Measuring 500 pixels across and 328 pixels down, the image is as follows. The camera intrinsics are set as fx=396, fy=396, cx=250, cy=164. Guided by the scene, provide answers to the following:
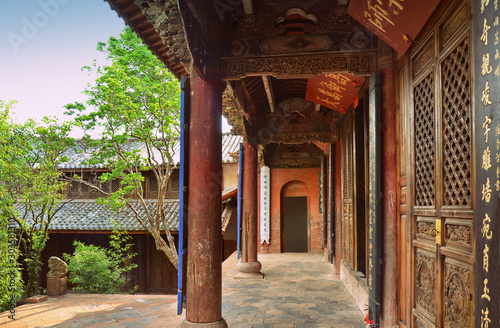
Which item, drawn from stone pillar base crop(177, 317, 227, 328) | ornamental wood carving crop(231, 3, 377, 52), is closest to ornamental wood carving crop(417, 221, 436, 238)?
ornamental wood carving crop(231, 3, 377, 52)

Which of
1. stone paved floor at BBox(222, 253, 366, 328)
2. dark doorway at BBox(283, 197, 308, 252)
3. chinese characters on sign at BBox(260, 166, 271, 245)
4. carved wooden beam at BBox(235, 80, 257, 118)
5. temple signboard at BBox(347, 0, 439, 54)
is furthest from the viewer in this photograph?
dark doorway at BBox(283, 197, 308, 252)

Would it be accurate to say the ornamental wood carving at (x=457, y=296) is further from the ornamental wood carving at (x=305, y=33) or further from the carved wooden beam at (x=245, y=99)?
the carved wooden beam at (x=245, y=99)

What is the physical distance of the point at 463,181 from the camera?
8.64 ft

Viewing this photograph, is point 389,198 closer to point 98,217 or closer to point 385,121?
point 385,121

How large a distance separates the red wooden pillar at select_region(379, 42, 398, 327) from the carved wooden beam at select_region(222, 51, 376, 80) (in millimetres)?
307

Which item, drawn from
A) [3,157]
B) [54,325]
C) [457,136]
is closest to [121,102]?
[3,157]

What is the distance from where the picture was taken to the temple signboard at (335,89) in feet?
Result: 19.2

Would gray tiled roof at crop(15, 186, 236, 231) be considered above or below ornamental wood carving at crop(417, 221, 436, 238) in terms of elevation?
below

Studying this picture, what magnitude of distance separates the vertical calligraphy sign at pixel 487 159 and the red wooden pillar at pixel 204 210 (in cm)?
282

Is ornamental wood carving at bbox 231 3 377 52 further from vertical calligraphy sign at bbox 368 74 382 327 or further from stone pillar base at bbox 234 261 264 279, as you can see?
stone pillar base at bbox 234 261 264 279

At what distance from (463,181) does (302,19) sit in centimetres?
287

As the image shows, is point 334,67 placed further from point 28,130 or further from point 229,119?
point 28,130

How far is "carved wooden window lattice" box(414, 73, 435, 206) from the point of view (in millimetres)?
3260

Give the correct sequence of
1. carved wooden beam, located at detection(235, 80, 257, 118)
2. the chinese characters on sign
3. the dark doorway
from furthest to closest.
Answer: the dark doorway < the chinese characters on sign < carved wooden beam, located at detection(235, 80, 257, 118)
